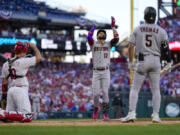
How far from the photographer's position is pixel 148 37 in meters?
7.69

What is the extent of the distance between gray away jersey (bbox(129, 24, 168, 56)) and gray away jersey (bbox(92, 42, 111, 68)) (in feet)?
6.32

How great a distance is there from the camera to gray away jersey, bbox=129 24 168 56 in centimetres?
766

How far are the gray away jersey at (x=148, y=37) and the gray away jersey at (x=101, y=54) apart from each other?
1.93 m

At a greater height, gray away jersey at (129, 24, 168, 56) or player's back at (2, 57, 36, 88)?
gray away jersey at (129, 24, 168, 56)

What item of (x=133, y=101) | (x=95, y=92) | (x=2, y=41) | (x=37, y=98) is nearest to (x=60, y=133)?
(x=133, y=101)

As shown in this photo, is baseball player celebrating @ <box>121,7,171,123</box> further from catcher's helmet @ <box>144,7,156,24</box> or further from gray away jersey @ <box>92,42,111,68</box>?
gray away jersey @ <box>92,42,111,68</box>

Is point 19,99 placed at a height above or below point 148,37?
below

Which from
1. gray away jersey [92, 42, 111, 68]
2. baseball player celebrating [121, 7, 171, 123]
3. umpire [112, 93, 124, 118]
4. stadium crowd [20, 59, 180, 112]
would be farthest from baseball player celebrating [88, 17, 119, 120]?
stadium crowd [20, 59, 180, 112]

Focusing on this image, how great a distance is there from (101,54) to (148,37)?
2.05 meters

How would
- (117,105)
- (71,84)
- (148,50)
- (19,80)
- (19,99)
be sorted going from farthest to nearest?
(71,84), (117,105), (19,80), (19,99), (148,50)

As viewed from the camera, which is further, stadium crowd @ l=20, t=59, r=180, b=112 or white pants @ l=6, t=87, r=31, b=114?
stadium crowd @ l=20, t=59, r=180, b=112

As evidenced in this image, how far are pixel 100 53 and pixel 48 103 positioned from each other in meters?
12.4

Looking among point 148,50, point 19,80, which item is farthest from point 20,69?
point 148,50

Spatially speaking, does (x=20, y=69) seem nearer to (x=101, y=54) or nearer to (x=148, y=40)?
(x=101, y=54)
